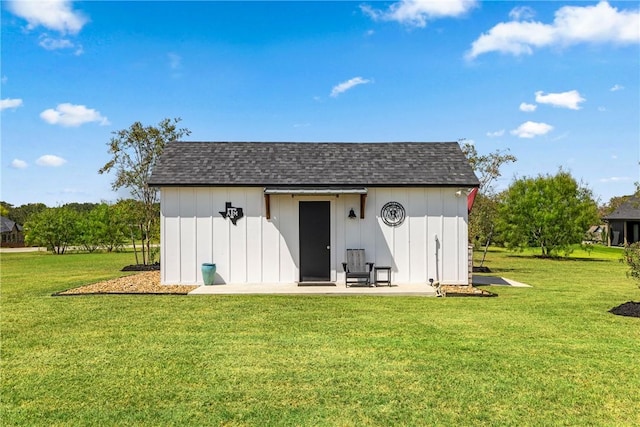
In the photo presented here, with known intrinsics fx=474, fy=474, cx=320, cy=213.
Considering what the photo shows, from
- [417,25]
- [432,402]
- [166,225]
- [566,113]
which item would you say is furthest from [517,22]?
[432,402]

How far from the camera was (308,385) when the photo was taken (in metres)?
4.64

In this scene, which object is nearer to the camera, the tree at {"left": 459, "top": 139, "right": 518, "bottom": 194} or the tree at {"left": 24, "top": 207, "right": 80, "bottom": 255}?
the tree at {"left": 459, "top": 139, "right": 518, "bottom": 194}

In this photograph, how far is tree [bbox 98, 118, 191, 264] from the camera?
1920 centimetres

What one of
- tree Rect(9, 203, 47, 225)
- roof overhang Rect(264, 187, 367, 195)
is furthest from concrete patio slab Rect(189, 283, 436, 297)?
tree Rect(9, 203, 47, 225)

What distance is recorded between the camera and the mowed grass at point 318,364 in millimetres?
3992

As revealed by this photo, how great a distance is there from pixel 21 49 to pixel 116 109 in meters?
3.79

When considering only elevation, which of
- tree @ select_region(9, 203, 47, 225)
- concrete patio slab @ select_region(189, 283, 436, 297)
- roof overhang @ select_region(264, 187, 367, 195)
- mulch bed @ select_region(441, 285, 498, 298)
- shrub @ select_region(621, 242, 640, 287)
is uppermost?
tree @ select_region(9, 203, 47, 225)

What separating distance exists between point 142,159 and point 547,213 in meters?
22.2

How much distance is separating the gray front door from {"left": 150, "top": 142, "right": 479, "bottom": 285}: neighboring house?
0.09ft

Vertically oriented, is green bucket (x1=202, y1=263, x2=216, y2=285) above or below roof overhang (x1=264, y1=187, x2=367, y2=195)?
below

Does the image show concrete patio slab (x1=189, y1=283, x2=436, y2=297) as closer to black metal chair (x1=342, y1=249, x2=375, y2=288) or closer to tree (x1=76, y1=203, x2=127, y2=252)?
black metal chair (x1=342, y1=249, x2=375, y2=288)

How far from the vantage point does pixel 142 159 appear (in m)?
19.5

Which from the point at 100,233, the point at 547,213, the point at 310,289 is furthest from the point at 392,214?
the point at 100,233

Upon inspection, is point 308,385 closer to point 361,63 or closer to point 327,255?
point 327,255
